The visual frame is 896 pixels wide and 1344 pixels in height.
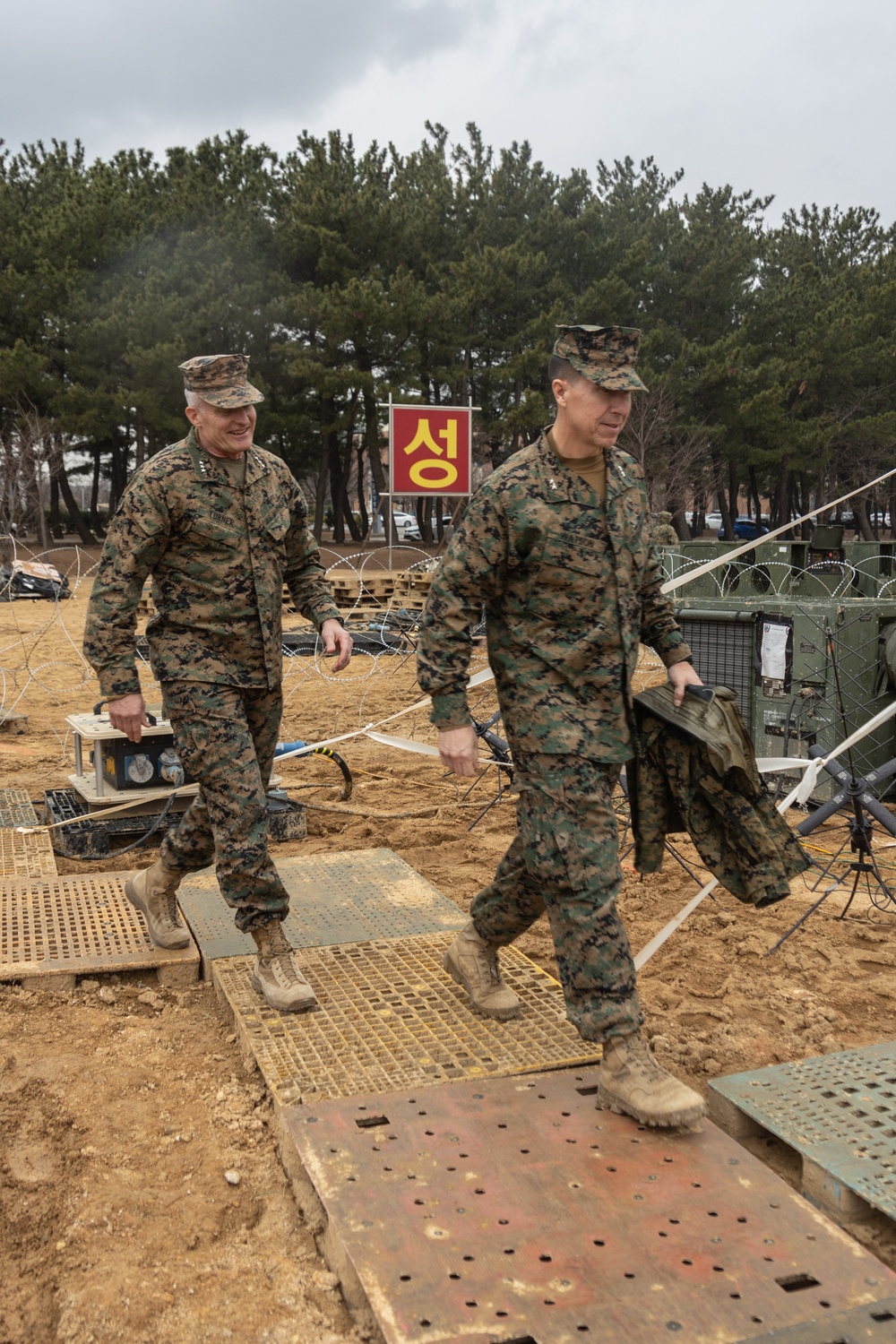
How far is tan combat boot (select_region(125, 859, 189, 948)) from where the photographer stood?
4.10 metres

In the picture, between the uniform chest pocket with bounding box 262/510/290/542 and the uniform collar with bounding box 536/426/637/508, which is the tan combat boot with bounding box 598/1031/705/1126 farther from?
the uniform chest pocket with bounding box 262/510/290/542

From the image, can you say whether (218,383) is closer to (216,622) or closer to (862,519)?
(216,622)

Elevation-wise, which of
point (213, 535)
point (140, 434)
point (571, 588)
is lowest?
point (571, 588)

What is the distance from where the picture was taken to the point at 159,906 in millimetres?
4133

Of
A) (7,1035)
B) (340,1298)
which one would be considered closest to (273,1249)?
(340,1298)

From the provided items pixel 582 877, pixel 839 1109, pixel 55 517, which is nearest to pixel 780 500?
pixel 55 517

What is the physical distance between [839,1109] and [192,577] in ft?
7.68

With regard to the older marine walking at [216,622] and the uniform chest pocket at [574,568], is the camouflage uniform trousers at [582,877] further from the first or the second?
the older marine walking at [216,622]

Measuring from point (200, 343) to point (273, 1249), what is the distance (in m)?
29.8

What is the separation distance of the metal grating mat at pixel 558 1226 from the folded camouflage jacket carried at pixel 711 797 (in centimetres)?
65

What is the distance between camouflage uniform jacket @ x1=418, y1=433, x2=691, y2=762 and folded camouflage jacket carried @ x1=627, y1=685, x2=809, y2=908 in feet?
0.40

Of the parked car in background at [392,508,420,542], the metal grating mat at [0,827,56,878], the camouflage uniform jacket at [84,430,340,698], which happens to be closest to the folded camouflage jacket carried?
the camouflage uniform jacket at [84,430,340,698]

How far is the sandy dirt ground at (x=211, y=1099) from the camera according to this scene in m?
2.40

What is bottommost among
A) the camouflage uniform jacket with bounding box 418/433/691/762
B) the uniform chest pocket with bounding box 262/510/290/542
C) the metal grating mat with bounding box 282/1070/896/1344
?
the metal grating mat with bounding box 282/1070/896/1344
